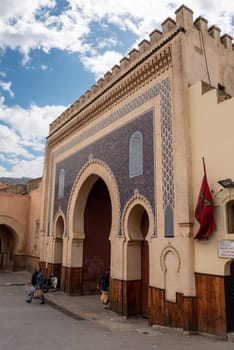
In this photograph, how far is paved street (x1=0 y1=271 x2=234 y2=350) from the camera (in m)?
5.50

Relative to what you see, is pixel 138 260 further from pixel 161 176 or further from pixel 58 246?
pixel 58 246

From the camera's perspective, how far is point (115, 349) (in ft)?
17.7

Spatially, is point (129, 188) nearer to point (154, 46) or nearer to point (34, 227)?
point (154, 46)

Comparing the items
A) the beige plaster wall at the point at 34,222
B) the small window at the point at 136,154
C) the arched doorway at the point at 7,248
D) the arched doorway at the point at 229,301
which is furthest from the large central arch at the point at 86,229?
the arched doorway at the point at 7,248

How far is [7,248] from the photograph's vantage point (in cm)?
2138

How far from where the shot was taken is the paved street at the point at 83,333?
5.50 metres

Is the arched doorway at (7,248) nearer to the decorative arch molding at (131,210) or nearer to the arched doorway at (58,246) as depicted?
the arched doorway at (58,246)

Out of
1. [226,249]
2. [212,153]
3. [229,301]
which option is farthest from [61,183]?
[229,301]

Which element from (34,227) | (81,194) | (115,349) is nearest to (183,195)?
(115,349)

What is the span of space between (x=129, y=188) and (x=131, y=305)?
3.15m

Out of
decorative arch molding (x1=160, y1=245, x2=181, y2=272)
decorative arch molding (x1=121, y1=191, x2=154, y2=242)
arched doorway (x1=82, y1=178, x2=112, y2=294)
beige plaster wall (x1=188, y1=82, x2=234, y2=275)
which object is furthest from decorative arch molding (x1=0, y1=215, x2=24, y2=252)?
beige plaster wall (x1=188, y1=82, x2=234, y2=275)

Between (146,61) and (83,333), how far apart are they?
6950mm

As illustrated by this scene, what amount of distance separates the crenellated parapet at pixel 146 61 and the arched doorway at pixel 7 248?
1241 centimetres

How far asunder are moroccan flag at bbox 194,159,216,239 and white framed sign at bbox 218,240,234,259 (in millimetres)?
315
